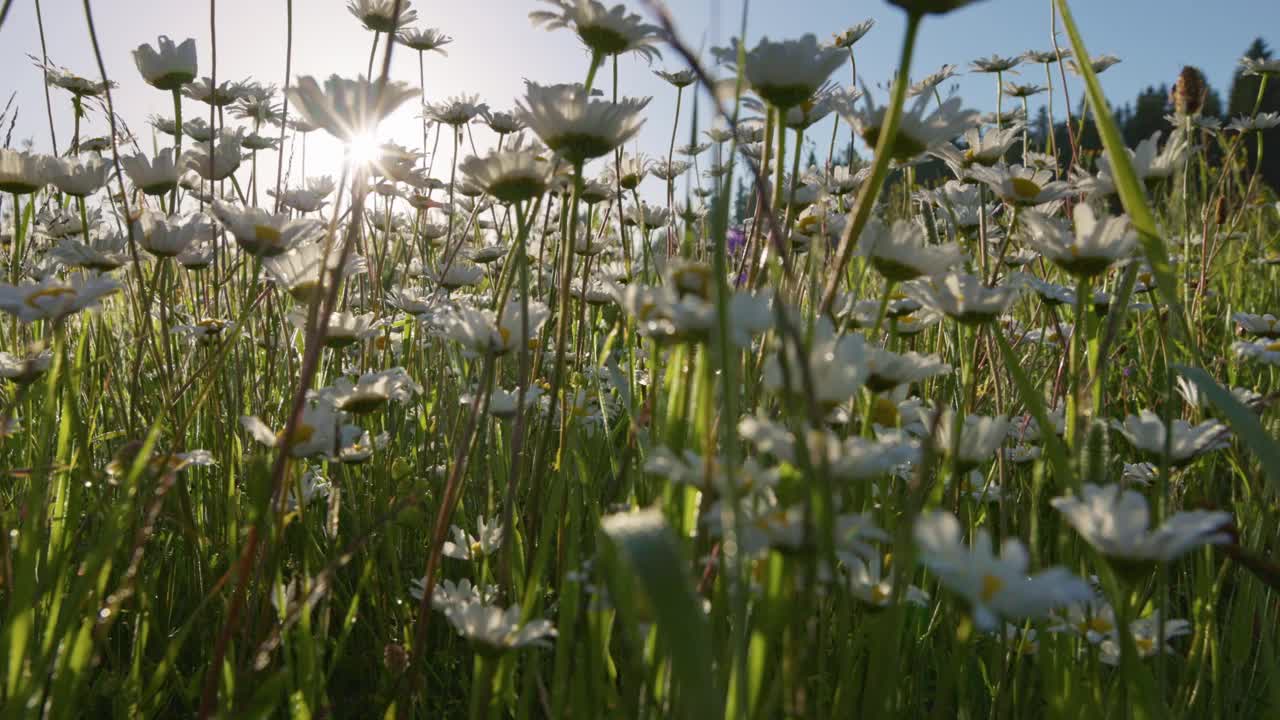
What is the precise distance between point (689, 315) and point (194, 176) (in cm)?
227

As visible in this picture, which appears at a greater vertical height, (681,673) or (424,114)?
(424,114)

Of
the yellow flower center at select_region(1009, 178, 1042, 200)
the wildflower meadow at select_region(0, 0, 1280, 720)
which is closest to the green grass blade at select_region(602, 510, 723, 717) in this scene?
the wildflower meadow at select_region(0, 0, 1280, 720)

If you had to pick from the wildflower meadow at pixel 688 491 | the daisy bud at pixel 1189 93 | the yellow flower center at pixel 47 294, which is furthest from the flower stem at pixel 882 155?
the daisy bud at pixel 1189 93

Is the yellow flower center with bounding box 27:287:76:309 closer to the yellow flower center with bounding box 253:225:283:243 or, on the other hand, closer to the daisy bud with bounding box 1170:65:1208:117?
the yellow flower center with bounding box 253:225:283:243

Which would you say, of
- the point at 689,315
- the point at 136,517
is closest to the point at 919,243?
the point at 689,315

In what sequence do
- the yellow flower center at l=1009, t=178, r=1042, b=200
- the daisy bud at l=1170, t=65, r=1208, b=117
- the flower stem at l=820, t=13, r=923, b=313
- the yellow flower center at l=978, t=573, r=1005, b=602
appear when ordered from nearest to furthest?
the yellow flower center at l=978, t=573, r=1005, b=602 < the flower stem at l=820, t=13, r=923, b=313 < the yellow flower center at l=1009, t=178, r=1042, b=200 < the daisy bud at l=1170, t=65, r=1208, b=117

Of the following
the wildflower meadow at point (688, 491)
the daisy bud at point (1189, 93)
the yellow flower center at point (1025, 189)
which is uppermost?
the daisy bud at point (1189, 93)

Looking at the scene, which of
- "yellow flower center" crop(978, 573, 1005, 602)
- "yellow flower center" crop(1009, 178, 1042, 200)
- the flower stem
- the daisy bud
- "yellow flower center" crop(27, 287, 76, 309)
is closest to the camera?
"yellow flower center" crop(978, 573, 1005, 602)

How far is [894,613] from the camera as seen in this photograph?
2.18 ft

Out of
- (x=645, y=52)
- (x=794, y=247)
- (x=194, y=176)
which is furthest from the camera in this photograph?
(x=194, y=176)

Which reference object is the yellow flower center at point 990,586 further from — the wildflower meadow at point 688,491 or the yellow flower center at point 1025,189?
the yellow flower center at point 1025,189

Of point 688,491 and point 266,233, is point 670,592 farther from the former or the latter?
point 266,233

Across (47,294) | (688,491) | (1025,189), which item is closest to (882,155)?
(688,491)

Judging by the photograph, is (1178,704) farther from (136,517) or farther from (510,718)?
(136,517)
